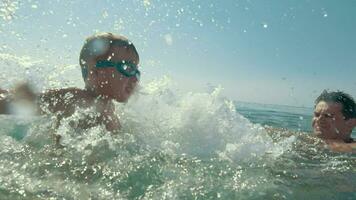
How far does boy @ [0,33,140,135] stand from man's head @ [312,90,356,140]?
4.63 metres

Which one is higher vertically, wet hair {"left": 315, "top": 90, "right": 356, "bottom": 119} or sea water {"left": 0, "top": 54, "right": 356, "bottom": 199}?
wet hair {"left": 315, "top": 90, "right": 356, "bottom": 119}

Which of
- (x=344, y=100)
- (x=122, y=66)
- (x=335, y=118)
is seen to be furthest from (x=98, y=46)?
(x=344, y=100)

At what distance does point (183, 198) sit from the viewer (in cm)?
280

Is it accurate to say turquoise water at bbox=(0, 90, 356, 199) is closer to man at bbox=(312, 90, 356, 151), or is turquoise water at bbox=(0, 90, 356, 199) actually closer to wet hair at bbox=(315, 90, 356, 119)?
man at bbox=(312, 90, 356, 151)

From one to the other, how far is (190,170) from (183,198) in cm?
84

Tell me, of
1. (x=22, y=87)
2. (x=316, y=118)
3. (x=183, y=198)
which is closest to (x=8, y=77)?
(x=22, y=87)

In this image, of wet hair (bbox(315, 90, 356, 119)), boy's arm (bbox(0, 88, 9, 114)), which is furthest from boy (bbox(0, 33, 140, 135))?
wet hair (bbox(315, 90, 356, 119))

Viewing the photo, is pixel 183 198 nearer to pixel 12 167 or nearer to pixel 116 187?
pixel 116 187

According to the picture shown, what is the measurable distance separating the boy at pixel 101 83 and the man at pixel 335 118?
15.2ft

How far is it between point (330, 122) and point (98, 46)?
17.4 feet

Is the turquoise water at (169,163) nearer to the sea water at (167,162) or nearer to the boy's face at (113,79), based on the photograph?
the sea water at (167,162)

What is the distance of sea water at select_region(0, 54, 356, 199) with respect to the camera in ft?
9.54

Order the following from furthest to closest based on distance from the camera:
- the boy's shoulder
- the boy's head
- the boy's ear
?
the boy's ear → the boy's head → the boy's shoulder

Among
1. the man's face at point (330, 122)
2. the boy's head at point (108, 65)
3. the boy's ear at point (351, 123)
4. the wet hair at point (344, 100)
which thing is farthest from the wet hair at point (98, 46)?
the boy's ear at point (351, 123)
